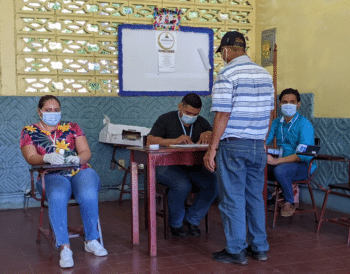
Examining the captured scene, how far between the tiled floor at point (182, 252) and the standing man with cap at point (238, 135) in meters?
0.24

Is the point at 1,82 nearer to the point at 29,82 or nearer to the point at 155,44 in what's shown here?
the point at 29,82

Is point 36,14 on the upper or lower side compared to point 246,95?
upper

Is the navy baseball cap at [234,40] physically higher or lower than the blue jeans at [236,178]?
higher

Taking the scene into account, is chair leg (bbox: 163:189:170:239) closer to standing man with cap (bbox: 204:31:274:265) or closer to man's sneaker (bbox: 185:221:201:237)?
man's sneaker (bbox: 185:221:201:237)

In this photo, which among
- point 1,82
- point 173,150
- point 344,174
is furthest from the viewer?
point 1,82

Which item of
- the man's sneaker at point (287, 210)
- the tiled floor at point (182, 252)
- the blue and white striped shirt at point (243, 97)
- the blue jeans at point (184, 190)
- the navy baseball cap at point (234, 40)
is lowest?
the tiled floor at point (182, 252)

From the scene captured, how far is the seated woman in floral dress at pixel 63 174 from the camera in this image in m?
3.47

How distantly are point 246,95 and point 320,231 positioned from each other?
182cm

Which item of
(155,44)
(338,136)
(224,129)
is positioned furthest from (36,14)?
(338,136)

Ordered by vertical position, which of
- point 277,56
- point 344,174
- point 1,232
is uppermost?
point 277,56

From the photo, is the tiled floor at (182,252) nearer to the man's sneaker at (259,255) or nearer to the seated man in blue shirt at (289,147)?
the man's sneaker at (259,255)

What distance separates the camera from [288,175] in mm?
4523

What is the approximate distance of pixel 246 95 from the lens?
3.28 metres

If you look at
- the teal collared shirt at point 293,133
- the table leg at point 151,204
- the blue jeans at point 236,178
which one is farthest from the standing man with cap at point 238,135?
the teal collared shirt at point 293,133
